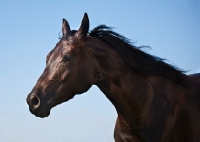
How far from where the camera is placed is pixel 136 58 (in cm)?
654

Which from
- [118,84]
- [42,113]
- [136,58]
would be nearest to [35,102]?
[42,113]

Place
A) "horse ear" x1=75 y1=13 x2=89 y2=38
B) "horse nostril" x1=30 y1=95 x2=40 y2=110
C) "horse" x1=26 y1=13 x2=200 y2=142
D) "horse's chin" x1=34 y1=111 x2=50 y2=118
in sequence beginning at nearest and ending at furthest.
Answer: "horse nostril" x1=30 y1=95 x2=40 y2=110 → "horse's chin" x1=34 y1=111 x2=50 y2=118 → "horse" x1=26 y1=13 x2=200 y2=142 → "horse ear" x1=75 y1=13 x2=89 y2=38

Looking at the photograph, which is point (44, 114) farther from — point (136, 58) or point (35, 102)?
point (136, 58)

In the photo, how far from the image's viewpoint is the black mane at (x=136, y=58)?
6441 mm

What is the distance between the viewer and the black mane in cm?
644

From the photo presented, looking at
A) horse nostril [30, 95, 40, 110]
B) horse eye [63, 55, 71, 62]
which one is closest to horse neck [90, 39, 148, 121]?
horse eye [63, 55, 71, 62]

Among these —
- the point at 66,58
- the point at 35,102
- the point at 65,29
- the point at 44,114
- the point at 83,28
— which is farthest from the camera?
the point at 65,29

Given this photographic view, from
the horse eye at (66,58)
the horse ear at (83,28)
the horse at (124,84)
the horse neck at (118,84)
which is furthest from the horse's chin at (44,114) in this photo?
the horse ear at (83,28)

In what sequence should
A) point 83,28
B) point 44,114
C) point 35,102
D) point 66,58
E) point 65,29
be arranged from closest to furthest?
point 35,102, point 44,114, point 66,58, point 83,28, point 65,29

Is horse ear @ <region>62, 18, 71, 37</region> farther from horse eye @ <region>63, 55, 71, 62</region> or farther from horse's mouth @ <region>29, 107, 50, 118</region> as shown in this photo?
horse's mouth @ <region>29, 107, 50, 118</region>

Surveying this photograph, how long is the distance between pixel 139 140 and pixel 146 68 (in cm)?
126

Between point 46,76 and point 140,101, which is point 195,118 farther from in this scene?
point 46,76

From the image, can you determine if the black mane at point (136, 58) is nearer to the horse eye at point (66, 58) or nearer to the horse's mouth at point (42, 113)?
the horse eye at point (66, 58)

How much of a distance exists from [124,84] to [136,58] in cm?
58
